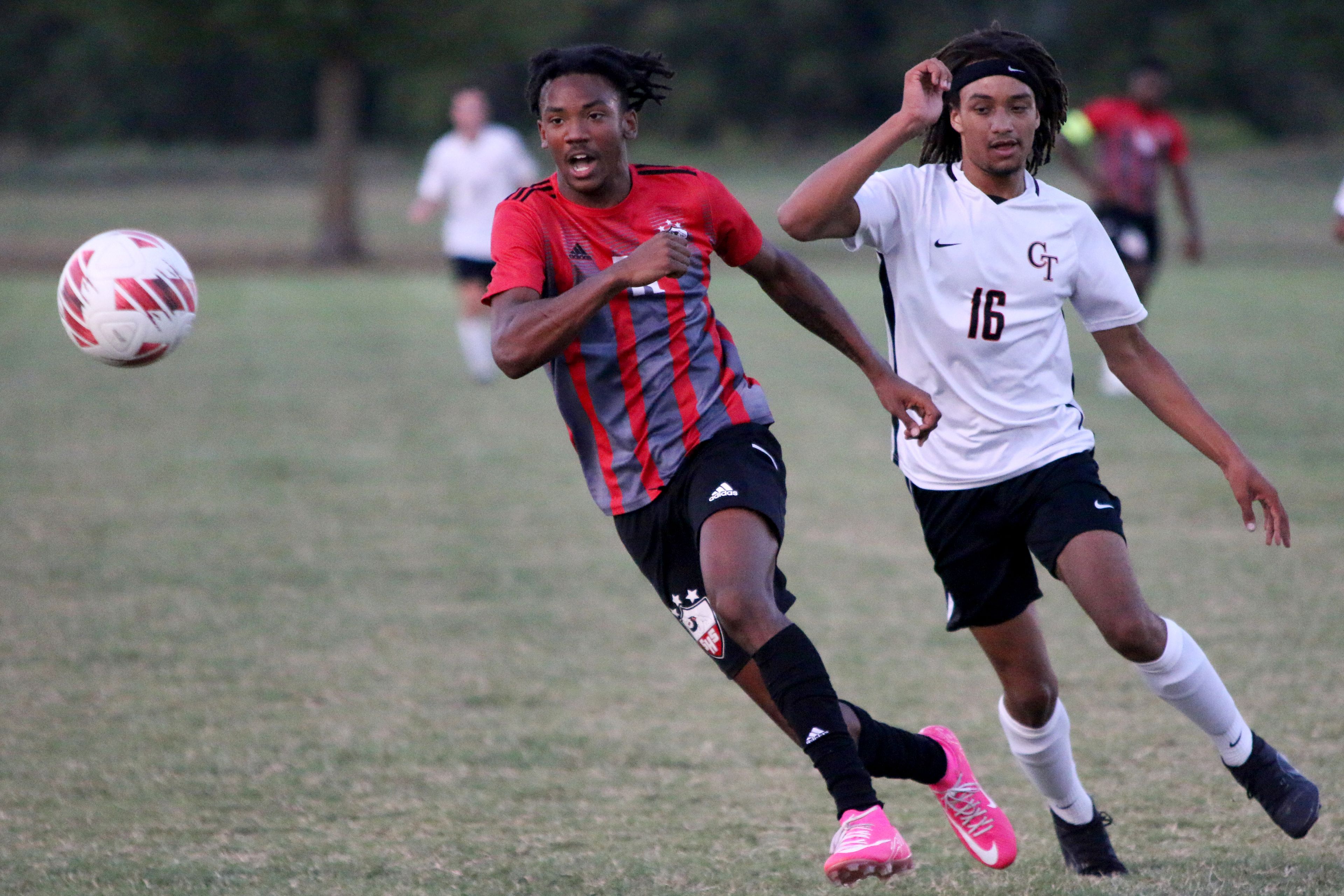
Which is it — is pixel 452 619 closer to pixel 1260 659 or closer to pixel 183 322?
pixel 183 322

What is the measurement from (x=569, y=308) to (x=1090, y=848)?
→ 2.03 meters

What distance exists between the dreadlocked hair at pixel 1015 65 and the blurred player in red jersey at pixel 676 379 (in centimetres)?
50

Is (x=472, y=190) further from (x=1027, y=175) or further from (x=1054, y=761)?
(x=1054, y=761)

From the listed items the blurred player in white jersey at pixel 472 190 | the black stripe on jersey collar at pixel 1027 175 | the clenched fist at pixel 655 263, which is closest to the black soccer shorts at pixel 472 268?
the blurred player in white jersey at pixel 472 190

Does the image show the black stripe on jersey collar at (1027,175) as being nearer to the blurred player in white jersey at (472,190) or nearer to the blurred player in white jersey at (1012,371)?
the blurred player in white jersey at (1012,371)

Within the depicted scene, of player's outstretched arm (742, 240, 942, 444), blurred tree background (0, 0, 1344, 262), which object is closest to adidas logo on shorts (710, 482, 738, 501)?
player's outstretched arm (742, 240, 942, 444)

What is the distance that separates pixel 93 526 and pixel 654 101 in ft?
18.5

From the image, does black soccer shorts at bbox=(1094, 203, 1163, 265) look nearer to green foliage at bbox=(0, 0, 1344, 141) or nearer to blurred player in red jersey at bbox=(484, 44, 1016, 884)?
blurred player in red jersey at bbox=(484, 44, 1016, 884)

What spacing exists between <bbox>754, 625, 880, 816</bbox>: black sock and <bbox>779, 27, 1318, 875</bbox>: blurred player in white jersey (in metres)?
0.57

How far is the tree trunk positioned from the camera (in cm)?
2936

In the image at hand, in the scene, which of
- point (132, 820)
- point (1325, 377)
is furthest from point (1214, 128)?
point (132, 820)

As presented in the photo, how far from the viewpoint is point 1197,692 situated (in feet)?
12.8

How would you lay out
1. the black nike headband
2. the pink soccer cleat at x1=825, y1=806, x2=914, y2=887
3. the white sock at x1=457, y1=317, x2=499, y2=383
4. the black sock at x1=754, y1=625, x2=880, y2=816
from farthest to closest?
the white sock at x1=457, y1=317, x2=499, y2=383
the black nike headband
the black sock at x1=754, y1=625, x2=880, y2=816
the pink soccer cleat at x1=825, y1=806, x2=914, y2=887

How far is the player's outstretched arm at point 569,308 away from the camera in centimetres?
356
